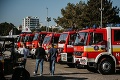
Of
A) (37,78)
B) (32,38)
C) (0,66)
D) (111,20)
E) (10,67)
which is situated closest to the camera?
(0,66)

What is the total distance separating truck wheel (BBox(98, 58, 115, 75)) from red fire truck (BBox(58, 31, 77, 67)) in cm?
408

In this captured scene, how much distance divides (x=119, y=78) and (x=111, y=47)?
2300mm

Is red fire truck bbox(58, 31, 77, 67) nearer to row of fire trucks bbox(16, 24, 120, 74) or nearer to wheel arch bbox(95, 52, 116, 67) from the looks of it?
row of fire trucks bbox(16, 24, 120, 74)

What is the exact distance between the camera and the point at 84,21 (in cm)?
5284

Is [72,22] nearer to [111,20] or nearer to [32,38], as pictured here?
[111,20]

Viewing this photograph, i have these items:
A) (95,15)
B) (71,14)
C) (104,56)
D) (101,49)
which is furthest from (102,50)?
(71,14)

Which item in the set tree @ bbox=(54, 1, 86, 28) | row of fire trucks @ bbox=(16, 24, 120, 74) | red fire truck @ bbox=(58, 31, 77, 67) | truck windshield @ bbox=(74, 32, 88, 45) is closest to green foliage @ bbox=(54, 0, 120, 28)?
tree @ bbox=(54, 1, 86, 28)

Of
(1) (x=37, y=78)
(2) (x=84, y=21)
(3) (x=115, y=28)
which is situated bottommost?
(1) (x=37, y=78)

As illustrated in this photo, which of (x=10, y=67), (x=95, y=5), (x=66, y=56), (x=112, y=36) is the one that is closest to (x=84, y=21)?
(x=95, y=5)

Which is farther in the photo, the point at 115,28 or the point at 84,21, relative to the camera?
the point at 84,21

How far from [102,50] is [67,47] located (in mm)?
4539

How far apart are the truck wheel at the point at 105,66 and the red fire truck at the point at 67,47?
4076 millimetres

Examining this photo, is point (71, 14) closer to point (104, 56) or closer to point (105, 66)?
point (104, 56)

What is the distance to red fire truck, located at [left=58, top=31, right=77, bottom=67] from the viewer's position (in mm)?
20078
